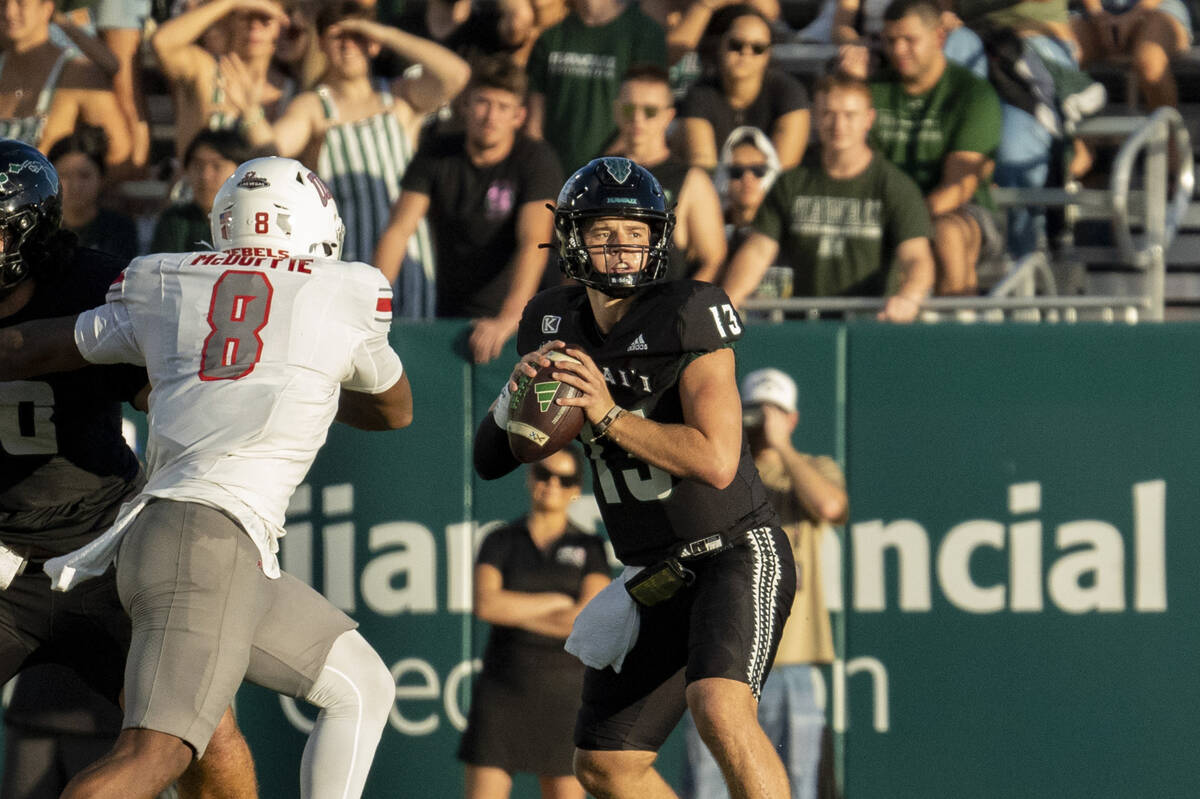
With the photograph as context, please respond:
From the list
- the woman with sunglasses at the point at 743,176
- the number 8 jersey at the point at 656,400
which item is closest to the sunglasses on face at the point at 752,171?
the woman with sunglasses at the point at 743,176

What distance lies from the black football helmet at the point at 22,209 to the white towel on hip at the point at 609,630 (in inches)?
67.6

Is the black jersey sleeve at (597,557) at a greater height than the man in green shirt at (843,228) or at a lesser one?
lesser

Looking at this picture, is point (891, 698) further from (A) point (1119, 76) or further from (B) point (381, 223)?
(A) point (1119, 76)

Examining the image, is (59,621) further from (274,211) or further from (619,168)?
(619,168)

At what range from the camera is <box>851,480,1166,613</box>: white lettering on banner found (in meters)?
5.69

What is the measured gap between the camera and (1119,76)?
28.1ft

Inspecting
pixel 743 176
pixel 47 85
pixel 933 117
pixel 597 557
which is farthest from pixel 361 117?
pixel 933 117

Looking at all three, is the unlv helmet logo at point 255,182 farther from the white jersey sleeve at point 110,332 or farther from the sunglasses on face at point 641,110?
the sunglasses on face at point 641,110

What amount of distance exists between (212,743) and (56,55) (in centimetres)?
432

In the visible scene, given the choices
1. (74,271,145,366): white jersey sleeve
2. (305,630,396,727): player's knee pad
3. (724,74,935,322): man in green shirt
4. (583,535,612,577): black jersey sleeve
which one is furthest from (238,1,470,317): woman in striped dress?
(305,630,396,727): player's knee pad

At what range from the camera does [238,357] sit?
3.78 m

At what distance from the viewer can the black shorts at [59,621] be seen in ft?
13.9

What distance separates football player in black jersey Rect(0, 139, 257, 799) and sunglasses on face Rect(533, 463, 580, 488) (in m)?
1.81

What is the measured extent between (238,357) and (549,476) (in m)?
2.19
